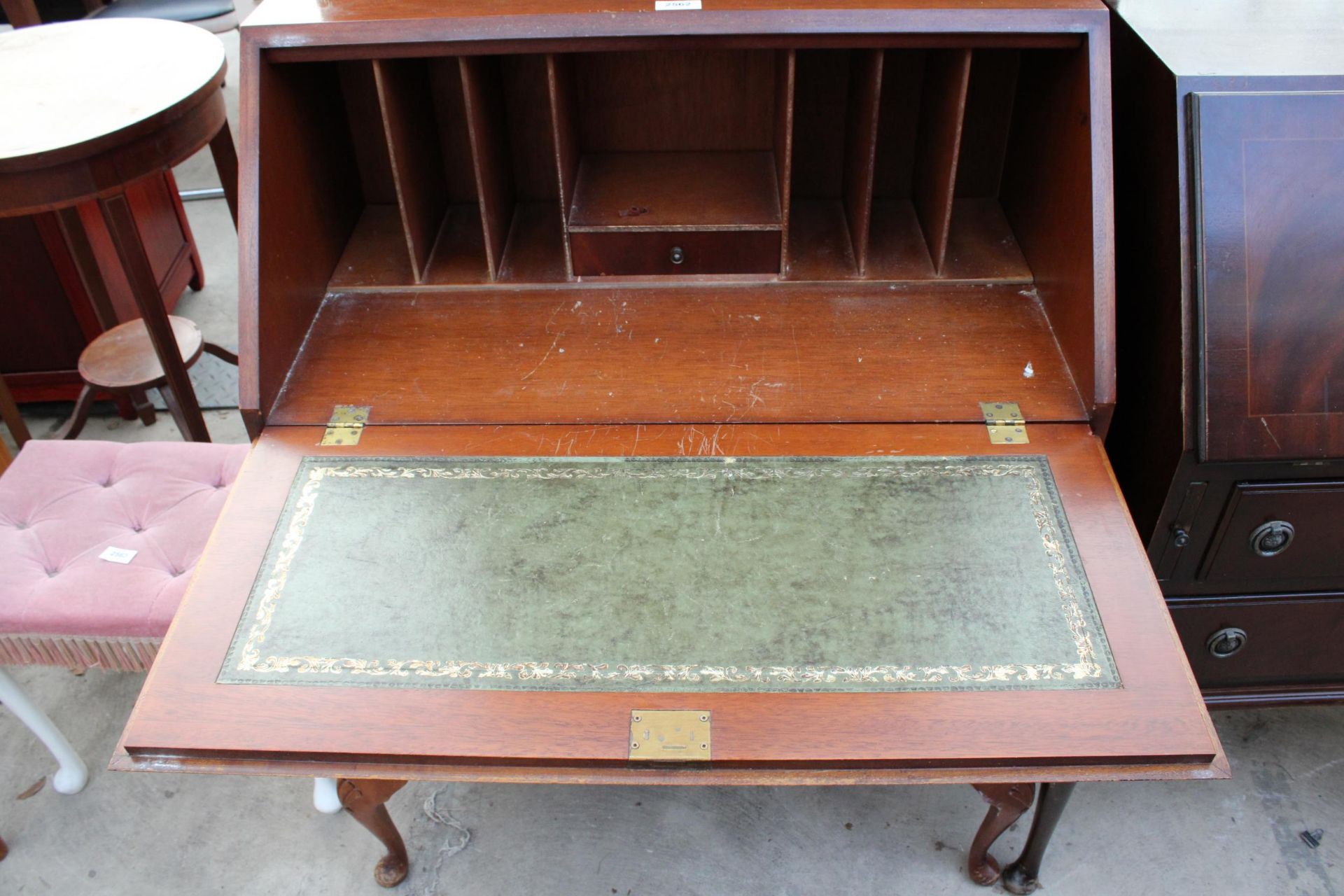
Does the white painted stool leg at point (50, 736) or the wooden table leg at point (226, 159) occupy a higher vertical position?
the wooden table leg at point (226, 159)

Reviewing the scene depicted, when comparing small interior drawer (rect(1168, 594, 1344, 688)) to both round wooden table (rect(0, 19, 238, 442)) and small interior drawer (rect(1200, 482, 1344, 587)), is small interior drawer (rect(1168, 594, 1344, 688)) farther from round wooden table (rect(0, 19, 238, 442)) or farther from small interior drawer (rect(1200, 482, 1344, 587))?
round wooden table (rect(0, 19, 238, 442))

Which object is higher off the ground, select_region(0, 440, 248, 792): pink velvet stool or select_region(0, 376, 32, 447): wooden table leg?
select_region(0, 440, 248, 792): pink velvet stool

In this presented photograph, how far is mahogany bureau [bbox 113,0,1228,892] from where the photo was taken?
1.16 meters

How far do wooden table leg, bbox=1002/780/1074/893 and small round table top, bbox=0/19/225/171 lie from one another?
203 centimetres

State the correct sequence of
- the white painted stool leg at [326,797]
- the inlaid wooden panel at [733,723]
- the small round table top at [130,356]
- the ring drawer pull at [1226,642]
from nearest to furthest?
the inlaid wooden panel at [733,723] → the ring drawer pull at [1226,642] → the white painted stool leg at [326,797] → the small round table top at [130,356]

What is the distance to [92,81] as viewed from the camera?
2.05 metres

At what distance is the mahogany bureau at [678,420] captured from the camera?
1.16 meters

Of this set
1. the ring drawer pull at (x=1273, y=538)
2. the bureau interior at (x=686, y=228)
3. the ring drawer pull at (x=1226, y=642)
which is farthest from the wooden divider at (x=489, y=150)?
the ring drawer pull at (x=1226, y=642)

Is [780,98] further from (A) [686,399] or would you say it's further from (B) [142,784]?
(B) [142,784]

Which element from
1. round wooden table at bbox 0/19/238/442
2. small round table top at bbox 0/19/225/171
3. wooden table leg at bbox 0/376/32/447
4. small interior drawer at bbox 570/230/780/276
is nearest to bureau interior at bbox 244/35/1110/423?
small interior drawer at bbox 570/230/780/276

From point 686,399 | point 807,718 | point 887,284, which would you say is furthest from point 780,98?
point 807,718

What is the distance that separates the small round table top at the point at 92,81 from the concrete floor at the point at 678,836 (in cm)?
124

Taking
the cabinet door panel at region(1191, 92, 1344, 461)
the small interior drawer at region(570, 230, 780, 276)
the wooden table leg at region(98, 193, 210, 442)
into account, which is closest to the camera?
the cabinet door panel at region(1191, 92, 1344, 461)

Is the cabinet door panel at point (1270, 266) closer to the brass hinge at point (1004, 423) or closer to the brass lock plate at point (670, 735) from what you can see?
the brass hinge at point (1004, 423)
